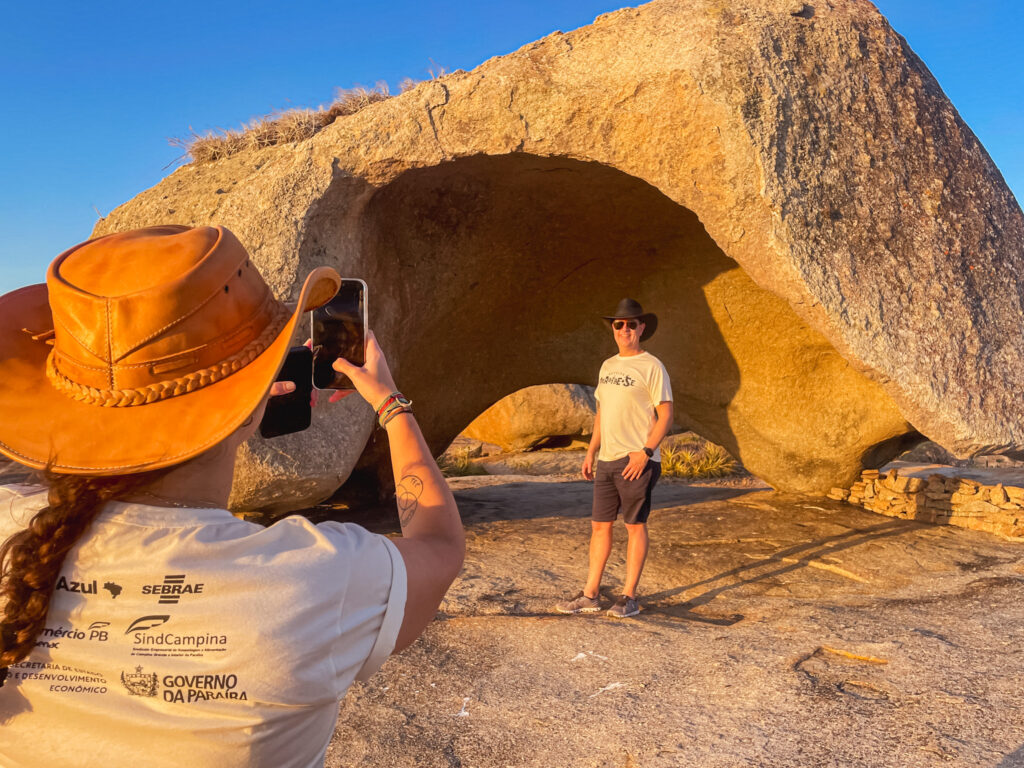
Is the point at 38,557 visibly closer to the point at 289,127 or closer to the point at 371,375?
the point at 371,375

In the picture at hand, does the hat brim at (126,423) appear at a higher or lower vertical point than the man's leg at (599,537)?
higher

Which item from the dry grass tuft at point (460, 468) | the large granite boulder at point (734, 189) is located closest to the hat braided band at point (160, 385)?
the large granite boulder at point (734, 189)

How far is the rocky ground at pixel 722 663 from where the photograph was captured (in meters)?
2.60

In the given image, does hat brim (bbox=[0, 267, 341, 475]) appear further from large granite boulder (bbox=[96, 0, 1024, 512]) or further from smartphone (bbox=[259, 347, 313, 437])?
large granite boulder (bbox=[96, 0, 1024, 512])

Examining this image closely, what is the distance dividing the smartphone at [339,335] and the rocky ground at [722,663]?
5.27 feet

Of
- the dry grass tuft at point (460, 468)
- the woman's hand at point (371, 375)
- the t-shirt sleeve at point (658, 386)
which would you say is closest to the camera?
the woman's hand at point (371, 375)

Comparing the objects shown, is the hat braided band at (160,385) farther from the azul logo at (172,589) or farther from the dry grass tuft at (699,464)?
the dry grass tuft at (699,464)

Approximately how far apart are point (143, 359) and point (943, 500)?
6210 mm

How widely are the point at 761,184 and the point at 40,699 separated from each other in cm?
418

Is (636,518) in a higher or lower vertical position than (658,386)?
lower

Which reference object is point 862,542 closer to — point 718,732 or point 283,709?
point 718,732

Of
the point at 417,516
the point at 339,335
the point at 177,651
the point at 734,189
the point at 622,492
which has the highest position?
the point at 734,189

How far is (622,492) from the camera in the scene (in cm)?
424

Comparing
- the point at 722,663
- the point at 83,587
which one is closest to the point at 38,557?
the point at 83,587
